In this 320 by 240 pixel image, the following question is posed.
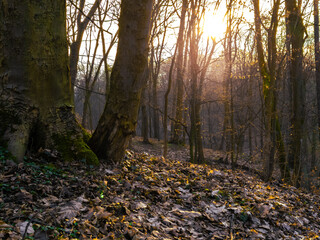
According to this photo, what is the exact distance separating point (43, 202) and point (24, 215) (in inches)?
14.8

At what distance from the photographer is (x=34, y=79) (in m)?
3.71

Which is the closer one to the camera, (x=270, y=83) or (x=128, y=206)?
(x=128, y=206)

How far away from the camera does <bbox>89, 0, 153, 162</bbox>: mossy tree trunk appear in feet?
13.3

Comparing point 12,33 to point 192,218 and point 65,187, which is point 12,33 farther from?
point 192,218

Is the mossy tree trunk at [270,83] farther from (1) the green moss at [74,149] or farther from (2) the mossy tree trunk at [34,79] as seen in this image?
(2) the mossy tree trunk at [34,79]

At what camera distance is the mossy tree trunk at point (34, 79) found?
3.59 m

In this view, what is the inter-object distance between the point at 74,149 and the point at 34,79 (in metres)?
1.18


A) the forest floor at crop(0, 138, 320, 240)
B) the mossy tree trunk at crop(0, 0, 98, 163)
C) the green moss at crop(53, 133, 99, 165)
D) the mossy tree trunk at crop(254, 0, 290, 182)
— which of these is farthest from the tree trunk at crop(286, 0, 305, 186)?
the mossy tree trunk at crop(0, 0, 98, 163)

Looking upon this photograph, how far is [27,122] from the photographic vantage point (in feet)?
12.0

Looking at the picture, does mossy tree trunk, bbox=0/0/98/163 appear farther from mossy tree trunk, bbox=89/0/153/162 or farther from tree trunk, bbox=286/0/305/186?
tree trunk, bbox=286/0/305/186

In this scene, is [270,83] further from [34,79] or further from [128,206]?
[34,79]

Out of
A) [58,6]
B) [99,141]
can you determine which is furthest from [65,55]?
[99,141]

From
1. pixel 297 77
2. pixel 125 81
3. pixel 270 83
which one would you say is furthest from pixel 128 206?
pixel 297 77

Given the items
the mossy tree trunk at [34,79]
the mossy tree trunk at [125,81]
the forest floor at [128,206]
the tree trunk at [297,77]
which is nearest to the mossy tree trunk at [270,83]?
the forest floor at [128,206]
